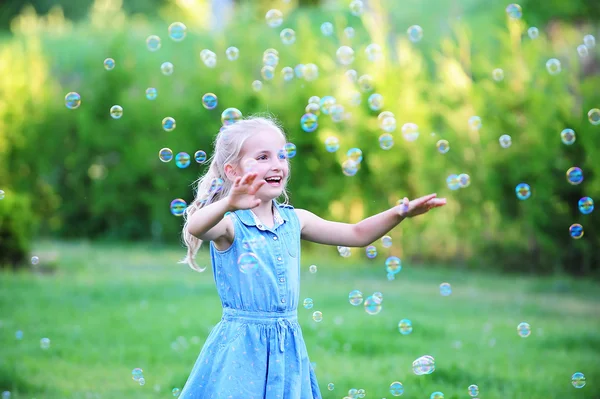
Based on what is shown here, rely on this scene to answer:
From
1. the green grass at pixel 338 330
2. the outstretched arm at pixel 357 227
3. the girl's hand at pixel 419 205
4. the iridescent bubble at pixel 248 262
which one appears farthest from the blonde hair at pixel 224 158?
the green grass at pixel 338 330

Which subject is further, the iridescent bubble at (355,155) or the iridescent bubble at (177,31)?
the iridescent bubble at (177,31)

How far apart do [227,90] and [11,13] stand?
24.7 metres

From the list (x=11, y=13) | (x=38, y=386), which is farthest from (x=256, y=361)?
(x=11, y=13)

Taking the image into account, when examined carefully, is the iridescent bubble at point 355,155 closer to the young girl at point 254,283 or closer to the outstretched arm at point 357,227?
the outstretched arm at point 357,227

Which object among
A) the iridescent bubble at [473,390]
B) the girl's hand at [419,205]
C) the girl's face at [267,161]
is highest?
the girl's face at [267,161]

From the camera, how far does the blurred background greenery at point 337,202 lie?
19.7ft

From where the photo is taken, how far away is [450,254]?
36.3 feet

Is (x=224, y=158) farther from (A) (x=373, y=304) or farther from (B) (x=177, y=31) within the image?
(B) (x=177, y=31)

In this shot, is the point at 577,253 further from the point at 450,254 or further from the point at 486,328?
→ the point at 486,328

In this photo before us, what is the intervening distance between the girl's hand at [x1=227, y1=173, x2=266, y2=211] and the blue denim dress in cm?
34

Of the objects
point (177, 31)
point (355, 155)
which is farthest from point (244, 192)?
point (177, 31)

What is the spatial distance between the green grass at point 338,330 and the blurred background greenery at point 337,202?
0.09 feet

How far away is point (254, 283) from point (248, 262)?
0.10 m

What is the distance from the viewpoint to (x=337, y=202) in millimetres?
11641
